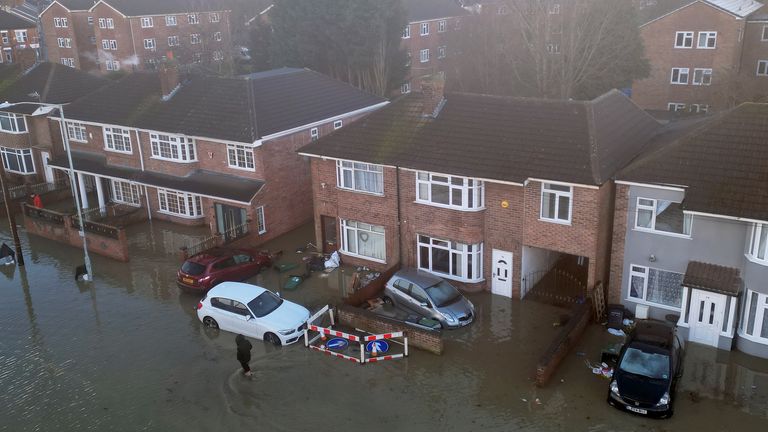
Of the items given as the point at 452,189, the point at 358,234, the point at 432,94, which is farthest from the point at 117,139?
the point at 452,189

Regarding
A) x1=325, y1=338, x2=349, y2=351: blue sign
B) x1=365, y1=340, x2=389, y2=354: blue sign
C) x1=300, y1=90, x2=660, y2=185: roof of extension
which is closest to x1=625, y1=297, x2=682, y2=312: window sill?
x1=300, y1=90, x2=660, y2=185: roof of extension

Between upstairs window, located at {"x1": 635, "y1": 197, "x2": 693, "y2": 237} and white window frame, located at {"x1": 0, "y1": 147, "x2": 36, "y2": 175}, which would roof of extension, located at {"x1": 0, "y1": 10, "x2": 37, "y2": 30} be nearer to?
white window frame, located at {"x1": 0, "y1": 147, "x2": 36, "y2": 175}

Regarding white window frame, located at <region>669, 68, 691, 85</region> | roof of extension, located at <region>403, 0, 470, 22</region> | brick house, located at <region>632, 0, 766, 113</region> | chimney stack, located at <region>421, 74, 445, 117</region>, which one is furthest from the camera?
roof of extension, located at <region>403, 0, 470, 22</region>

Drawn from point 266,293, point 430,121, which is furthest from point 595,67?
point 266,293

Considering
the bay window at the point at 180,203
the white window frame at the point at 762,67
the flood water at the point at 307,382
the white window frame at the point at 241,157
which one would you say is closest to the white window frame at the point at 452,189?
the flood water at the point at 307,382

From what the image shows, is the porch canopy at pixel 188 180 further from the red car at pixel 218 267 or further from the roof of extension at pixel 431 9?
the roof of extension at pixel 431 9

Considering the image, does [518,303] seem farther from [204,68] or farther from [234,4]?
[234,4]
